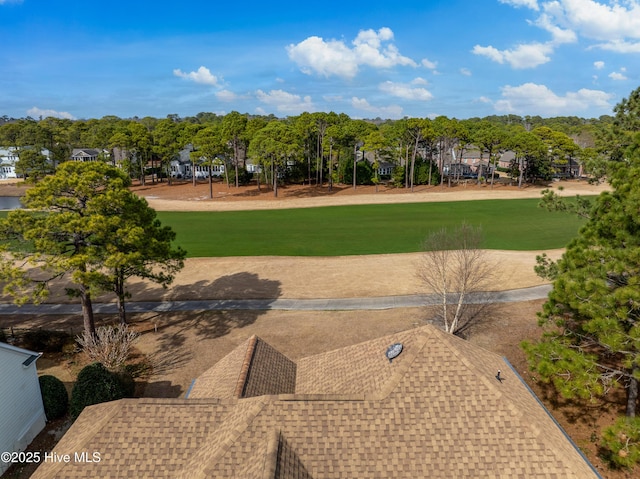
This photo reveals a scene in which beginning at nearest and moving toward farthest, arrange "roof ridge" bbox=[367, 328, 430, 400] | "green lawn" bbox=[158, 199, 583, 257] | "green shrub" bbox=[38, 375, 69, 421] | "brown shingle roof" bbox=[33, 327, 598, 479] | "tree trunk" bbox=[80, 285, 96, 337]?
"brown shingle roof" bbox=[33, 327, 598, 479], "roof ridge" bbox=[367, 328, 430, 400], "green shrub" bbox=[38, 375, 69, 421], "tree trunk" bbox=[80, 285, 96, 337], "green lawn" bbox=[158, 199, 583, 257]

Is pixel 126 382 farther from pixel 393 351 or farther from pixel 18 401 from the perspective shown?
pixel 393 351

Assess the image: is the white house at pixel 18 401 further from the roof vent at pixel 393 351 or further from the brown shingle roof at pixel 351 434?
the roof vent at pixel 393 351

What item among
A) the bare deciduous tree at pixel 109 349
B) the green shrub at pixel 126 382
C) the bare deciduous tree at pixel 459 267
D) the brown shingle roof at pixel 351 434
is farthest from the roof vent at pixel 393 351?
the bare deciduous tree at pixel 109 349

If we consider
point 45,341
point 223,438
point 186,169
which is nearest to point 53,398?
point 45,341

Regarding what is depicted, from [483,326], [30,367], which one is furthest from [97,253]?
[483,326]

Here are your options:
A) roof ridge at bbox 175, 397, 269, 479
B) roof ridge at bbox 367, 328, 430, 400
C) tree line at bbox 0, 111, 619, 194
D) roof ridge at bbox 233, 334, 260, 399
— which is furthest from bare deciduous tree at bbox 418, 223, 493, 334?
tree line at bbox 0, 111, 619, 194

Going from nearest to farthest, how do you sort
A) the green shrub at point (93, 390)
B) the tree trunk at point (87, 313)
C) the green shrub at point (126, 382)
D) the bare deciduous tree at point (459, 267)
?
the green shrub at point (93, 390)
the green shrub at point (126, 382)
the tree trunk at point (87, 313)
the bare deciduous tree at point (459, 267)

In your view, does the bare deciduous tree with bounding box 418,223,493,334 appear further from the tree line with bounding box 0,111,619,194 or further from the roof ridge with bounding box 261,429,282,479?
the tree line with bounding box 0,111,619,194
